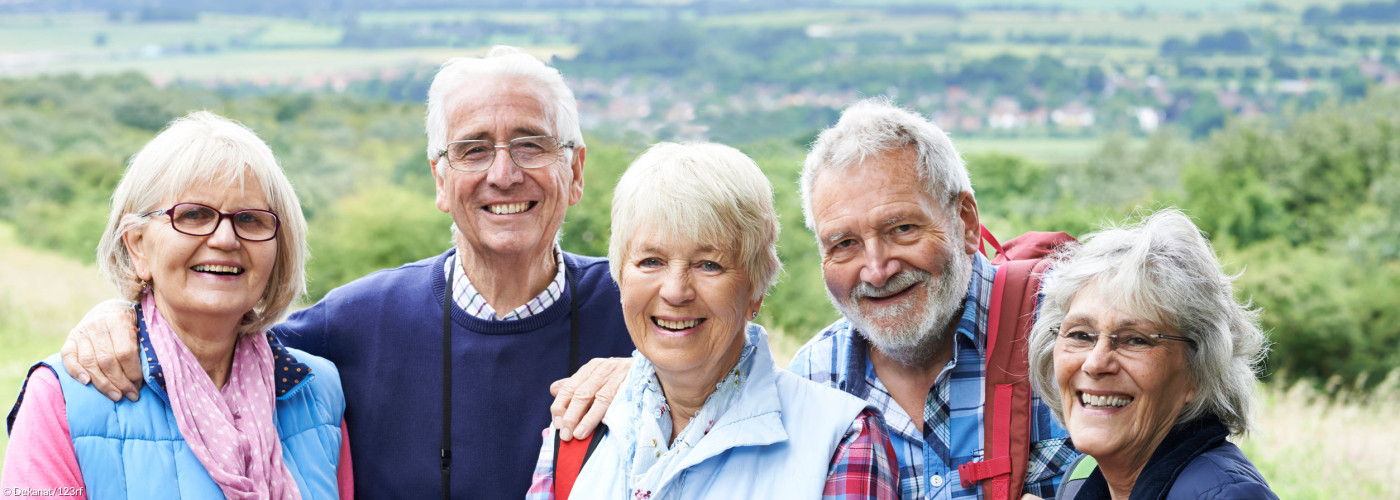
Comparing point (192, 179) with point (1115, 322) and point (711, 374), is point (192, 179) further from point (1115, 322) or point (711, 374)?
point (1115, 322)

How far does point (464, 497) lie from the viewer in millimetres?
3359

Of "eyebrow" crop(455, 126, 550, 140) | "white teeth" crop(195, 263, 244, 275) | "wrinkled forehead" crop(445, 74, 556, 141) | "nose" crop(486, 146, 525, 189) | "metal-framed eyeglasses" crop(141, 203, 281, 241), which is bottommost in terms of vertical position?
"white teeth" crop(195, 263, 244, 275)

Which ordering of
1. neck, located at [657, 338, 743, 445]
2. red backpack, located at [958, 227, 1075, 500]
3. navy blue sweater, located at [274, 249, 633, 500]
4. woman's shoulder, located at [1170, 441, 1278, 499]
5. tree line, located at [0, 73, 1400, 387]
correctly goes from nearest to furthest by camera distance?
1. woman's shoulder, located at [1170, 441, 1278, 499]
2. neck, located at [657, 338, 743, 445]
3. red backpack, located at [958, 227, 1075, 500]
4. navy blue sweater, located at [274, 249, 633, 500]
5. tree line, located at [0, 73, 1400, 387]

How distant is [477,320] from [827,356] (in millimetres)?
1231

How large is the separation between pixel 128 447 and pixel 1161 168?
56.2 metres

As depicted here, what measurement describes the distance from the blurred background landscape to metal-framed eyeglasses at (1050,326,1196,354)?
6.97 meters

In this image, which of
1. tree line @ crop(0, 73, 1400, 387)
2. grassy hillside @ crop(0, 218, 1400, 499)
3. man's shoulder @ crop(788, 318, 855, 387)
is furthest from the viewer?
tree line @ crop(0, 73, 1400, 387)

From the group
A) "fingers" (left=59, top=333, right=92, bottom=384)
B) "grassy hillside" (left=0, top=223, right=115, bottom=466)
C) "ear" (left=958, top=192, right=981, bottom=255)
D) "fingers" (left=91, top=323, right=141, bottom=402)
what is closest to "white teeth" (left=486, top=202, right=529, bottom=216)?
"fingers" (left=91, top=323, right=141, bottom=402)

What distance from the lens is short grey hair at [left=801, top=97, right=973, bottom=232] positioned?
325 cm

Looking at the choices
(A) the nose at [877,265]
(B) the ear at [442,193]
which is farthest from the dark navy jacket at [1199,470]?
(B) the ear at [442,193]

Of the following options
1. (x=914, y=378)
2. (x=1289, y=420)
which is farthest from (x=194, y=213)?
(x=1289, y=420)

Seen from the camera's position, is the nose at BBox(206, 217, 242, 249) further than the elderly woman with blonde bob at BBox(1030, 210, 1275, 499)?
Yes

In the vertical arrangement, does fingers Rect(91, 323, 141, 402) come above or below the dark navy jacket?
above

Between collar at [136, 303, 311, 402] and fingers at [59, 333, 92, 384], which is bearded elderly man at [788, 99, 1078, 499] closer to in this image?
collar at [136, 303, 311, 402]
